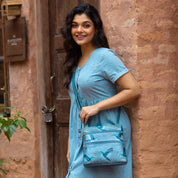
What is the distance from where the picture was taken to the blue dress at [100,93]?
247 cm

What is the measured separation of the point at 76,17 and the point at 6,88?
208 centimetres

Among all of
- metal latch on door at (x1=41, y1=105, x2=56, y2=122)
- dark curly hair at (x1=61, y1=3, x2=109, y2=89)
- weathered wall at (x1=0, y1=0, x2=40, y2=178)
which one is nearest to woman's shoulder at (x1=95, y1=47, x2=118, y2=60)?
dark curly hair at (x1=61, y1=3, x2=109, y2=89)

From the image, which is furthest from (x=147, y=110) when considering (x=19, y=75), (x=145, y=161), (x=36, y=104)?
(x=19, y=75)

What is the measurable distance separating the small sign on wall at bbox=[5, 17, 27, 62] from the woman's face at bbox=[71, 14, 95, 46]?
5.19ft

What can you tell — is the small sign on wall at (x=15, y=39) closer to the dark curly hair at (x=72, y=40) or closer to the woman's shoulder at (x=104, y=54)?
the dark curly hair at (x=72, y=40)

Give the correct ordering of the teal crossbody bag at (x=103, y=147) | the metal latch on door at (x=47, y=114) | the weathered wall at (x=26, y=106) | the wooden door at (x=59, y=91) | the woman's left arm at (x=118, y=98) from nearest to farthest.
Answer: the teal crossbody bag at (x=103, y=147), the woman's left arm at (x=118, y=98), the wooden door at (x=59, y=91), the metal latch on door at (x=47, y=114), the weathered wall at (x=26, y=106)

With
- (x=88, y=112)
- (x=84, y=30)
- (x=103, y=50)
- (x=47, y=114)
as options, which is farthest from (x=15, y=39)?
(x=88, y=112)

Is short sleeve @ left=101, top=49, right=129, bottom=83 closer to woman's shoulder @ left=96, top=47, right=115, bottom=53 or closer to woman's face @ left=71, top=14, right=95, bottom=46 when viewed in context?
woman's shoulder @ left=96, top=47, right=115, bottom=53

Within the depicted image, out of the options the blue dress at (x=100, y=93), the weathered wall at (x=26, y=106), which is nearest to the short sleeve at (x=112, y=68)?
the blue dress at (x=100, y=93)

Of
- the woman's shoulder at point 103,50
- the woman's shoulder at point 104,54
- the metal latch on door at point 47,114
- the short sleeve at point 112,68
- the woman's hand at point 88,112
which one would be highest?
the woman's shoulder at point 103,50

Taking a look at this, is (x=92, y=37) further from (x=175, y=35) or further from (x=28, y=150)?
(x=28, y=150)

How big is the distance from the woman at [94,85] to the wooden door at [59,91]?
1.05 m

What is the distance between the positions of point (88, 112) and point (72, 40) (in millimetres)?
595

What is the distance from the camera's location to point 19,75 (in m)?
4.22
